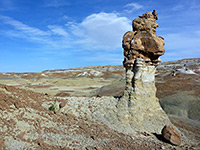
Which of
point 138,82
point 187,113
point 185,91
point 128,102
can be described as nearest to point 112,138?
point 128,102

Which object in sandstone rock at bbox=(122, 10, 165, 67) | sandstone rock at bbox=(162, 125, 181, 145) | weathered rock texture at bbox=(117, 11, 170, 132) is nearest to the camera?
sandstone rock at bbox=(162, 125, 181, 145)

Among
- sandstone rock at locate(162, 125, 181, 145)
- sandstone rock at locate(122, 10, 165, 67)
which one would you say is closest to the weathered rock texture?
sandstone rock at locate(122, 10, 165, 67)

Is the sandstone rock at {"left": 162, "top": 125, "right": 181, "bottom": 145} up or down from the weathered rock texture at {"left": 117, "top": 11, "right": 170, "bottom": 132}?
down

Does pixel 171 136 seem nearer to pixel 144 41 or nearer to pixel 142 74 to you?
pixel 142 74

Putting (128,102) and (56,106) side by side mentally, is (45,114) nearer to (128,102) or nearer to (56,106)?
(56,106)

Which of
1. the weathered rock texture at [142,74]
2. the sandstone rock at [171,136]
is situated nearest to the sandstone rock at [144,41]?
the weathered rock texture at [142,74]

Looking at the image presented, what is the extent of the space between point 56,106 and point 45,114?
1595 millimetres

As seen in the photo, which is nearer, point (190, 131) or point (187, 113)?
point (190, 131)

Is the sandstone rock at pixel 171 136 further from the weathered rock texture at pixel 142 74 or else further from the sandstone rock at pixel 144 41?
the sandstone rock at pixel 144 41

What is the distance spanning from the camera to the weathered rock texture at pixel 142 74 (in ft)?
34.6

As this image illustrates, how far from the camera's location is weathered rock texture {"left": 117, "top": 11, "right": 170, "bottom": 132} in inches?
416

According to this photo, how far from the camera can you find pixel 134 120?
10172 mm

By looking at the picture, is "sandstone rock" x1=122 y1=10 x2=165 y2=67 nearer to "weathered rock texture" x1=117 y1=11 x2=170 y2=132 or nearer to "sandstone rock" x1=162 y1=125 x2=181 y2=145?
"weathered rock texture" x1=117 y1=11 x2=170 y2=132

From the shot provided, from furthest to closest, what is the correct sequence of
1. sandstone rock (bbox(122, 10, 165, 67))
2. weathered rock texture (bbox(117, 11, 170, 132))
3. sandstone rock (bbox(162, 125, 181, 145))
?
sandstone rock (bbox(122, 10, 165, 67)) → weathered rock texture (bbox(117, 11, 170, 132)) → sandstone rock (bbox(162, 125, 181, 145))
